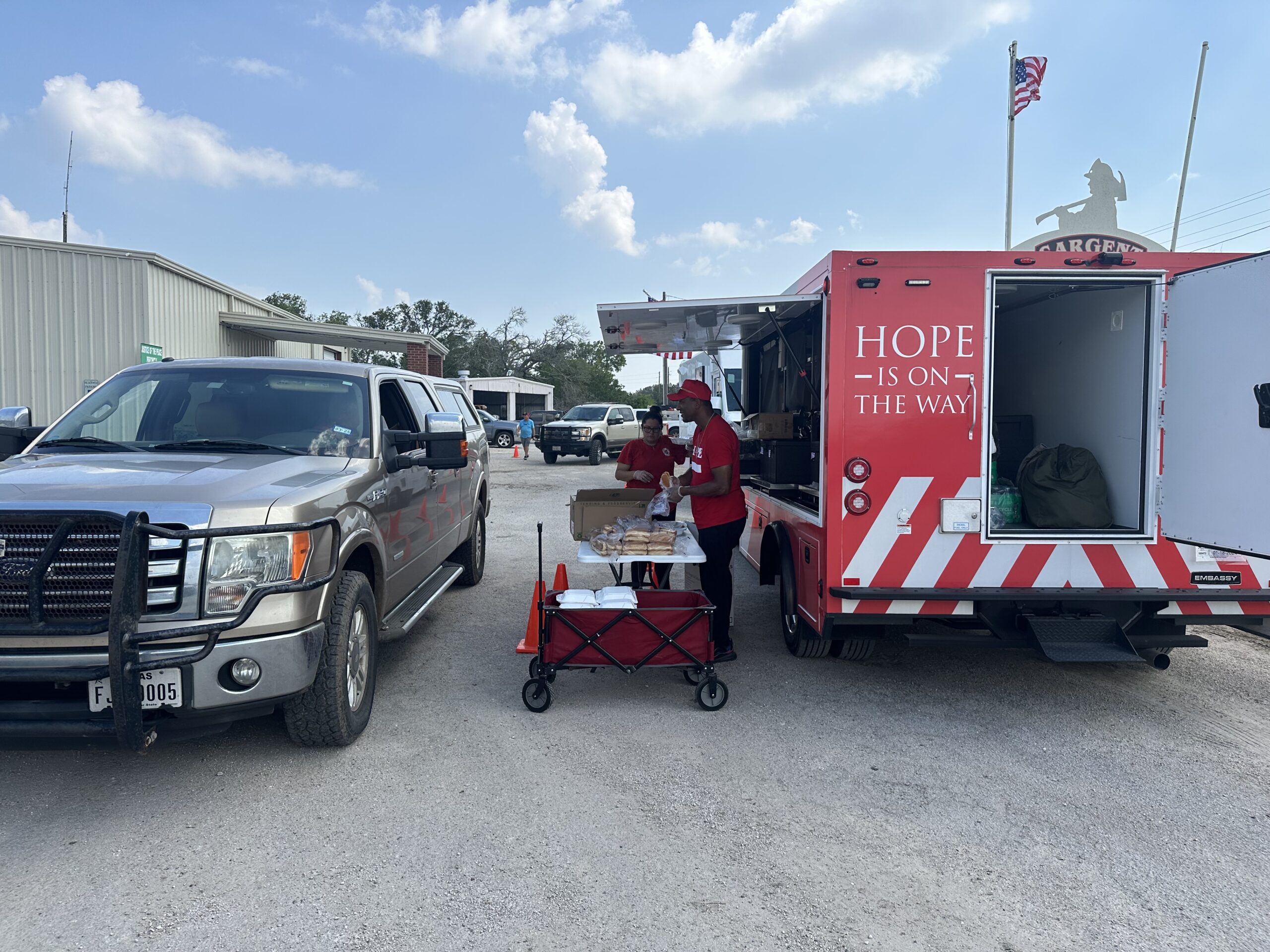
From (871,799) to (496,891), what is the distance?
5.72ft

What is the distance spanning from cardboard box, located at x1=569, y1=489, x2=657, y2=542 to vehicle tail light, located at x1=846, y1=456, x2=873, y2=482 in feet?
7.40

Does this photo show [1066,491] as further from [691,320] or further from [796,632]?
[691,320]

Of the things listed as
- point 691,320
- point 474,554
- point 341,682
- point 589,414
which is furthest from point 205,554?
point 589,414

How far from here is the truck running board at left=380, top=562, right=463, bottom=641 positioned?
4684 millimetres

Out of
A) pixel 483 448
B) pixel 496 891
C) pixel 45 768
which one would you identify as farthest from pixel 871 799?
pixel 483 448

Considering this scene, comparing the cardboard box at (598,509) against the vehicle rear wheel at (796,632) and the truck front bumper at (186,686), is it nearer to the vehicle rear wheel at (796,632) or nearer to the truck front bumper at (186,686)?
the vehicle rear wheel at (796,632)

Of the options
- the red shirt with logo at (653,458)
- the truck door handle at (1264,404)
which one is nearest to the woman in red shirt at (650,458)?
the red shirt with logo at (653,458)

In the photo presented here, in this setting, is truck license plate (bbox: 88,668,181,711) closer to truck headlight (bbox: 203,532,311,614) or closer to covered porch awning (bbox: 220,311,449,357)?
truck headlight (bbox: 203,532,311,614)

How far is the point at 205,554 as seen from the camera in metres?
3.29

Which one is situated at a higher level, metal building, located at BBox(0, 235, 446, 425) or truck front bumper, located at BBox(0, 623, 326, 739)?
metal building, located at BBox(0, 235, 446, 425)

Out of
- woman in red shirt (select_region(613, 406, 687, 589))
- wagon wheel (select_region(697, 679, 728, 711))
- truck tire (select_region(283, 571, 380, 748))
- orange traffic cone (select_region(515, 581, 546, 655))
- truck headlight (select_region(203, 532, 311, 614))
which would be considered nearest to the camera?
truck headlight (select_region(203, 532, 311, 614))

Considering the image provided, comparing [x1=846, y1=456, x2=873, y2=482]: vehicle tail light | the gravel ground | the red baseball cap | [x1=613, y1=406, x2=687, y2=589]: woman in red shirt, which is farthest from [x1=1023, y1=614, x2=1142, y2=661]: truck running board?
[x1=613, y1=406, x2=687, y2=589]: woman in red shirt

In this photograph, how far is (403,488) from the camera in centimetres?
513

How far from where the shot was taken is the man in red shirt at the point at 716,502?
5.31m
